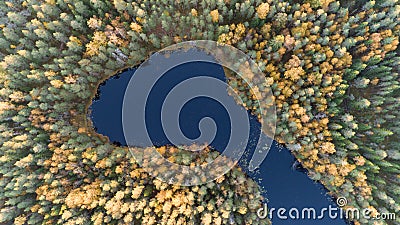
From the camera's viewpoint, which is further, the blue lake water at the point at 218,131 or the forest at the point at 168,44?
the blue lake water at the point at 218,131

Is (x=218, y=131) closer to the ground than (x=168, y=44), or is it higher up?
closer to the ground

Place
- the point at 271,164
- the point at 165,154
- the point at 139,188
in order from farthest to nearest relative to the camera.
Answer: the point at 271,164, the point at 165,154, the point at 139,188

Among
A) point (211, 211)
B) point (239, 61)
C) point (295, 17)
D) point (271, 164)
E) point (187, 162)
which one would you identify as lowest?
point (211, 211)

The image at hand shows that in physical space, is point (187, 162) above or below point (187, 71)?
below

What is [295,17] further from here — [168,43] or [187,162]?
[187,162]

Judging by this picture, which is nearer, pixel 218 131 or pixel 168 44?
pixel 168 44

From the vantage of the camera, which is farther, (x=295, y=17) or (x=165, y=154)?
(x=165, y=154)

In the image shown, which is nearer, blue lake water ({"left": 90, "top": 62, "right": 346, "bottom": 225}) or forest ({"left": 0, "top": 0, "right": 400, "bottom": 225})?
forest ({"left": 0, "top": 0, "right": 400, "bottom": 225})

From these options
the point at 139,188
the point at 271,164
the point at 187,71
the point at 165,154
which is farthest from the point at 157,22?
the point at 271,164
